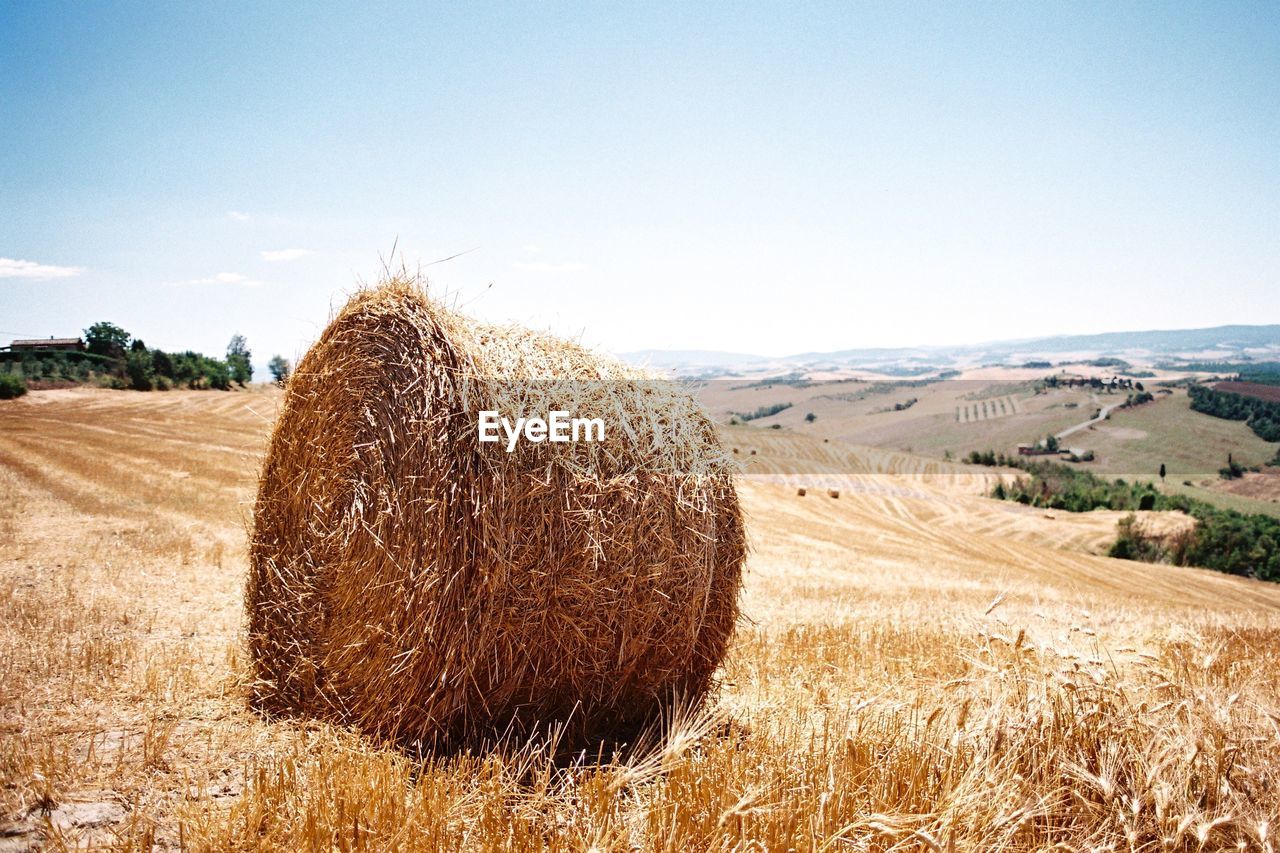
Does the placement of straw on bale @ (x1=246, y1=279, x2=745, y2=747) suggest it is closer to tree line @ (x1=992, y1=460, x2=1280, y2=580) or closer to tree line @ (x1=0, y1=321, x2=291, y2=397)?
tree line @ (x1=0, y1=321, x2=291, y2=397)

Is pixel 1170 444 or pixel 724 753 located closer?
pixel 724 753

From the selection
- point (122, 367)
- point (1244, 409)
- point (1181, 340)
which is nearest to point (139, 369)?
point (122, 367)

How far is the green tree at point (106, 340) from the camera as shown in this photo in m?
25.1

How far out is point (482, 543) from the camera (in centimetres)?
407

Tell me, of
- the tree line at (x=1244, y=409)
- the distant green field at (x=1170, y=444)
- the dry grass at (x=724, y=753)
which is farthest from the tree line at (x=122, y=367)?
the tree line at (x=1244, y=409)

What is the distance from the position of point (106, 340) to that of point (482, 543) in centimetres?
2847

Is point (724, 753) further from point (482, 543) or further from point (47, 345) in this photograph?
point (47, 345)

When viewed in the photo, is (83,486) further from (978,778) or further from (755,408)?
(755,408)

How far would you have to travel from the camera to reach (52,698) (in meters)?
4.64

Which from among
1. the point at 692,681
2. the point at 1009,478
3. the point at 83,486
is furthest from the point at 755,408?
the point at 692,681

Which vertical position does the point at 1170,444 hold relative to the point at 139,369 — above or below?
below

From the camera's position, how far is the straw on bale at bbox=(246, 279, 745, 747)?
Result: 412 centimetres

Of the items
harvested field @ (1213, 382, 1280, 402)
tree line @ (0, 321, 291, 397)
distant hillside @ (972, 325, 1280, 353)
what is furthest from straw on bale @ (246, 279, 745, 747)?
distant hillside @ (972, 325, 1280, 353)

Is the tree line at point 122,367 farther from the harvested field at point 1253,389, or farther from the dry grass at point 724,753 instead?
the harvested field at point 1253,389
